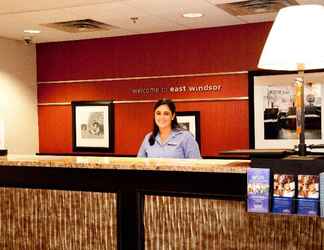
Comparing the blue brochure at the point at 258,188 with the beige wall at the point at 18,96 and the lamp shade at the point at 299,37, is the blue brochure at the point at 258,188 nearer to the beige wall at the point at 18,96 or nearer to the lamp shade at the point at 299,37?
the lamp shade at the point at 299,37

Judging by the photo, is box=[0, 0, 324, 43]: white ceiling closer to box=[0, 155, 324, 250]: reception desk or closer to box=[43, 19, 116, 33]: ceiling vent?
box=[43, 19, 116, 33]: ceiling vent

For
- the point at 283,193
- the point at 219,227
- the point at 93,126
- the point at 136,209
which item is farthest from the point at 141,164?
the point at 93,126

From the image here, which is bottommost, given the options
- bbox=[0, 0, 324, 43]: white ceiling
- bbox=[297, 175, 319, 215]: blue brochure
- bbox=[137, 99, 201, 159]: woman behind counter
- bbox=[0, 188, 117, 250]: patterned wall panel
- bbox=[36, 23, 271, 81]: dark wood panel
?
bbox=[0, 188, 117, 250]: patterned wall panel

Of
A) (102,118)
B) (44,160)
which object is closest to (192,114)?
(102,118)

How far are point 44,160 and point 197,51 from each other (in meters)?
3.68

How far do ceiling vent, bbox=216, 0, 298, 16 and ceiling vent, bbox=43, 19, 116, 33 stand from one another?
144 centimetres

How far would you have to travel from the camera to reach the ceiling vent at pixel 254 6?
490 cm

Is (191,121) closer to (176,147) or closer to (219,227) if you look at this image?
(176,147)

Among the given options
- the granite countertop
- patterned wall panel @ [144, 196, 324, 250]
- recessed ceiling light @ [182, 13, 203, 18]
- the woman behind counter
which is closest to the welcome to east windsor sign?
recessed ceiling light @ [182, 13, 203, 18]

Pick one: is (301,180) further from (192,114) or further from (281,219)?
(192,114)

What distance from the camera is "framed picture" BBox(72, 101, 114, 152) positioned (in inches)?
272

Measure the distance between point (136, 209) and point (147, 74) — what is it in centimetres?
405

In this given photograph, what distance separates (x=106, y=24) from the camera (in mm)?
5875

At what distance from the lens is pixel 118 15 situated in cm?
534
